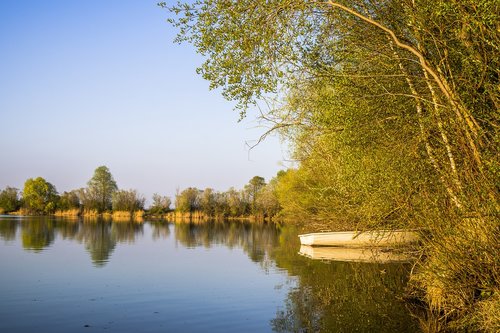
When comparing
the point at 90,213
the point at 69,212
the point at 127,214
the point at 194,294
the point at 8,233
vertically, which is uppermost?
the point at 69,212

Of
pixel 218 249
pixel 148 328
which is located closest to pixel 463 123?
pixel 148 328

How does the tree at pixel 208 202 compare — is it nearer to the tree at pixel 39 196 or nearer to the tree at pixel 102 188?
the tree at pixel 102 188

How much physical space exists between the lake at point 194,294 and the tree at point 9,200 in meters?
67.4

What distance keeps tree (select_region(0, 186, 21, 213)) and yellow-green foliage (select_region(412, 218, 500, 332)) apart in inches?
3482

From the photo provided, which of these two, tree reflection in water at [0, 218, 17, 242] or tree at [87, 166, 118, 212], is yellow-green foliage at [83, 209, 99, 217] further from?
→ tree reflection in water at [0, 218, 17, 242]

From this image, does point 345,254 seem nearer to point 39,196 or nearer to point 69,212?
point 69,212

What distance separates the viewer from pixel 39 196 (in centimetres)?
8431

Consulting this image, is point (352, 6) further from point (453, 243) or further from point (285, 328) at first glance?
point (285, 328)

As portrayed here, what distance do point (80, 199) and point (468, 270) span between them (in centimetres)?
7742

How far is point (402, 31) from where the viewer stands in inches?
444

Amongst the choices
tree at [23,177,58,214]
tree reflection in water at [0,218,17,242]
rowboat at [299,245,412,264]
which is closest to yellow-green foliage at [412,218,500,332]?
rowboat at [299,245,412,264]

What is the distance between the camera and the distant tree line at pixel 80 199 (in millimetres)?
78125

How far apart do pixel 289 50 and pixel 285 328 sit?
6.54 metres

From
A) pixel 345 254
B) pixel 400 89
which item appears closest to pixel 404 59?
pixel 400 89
